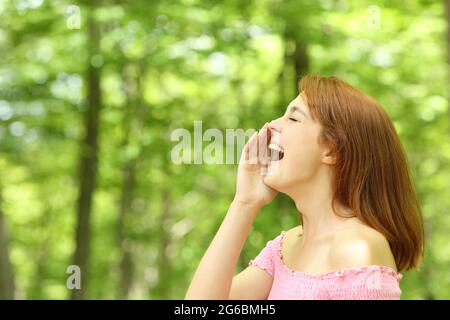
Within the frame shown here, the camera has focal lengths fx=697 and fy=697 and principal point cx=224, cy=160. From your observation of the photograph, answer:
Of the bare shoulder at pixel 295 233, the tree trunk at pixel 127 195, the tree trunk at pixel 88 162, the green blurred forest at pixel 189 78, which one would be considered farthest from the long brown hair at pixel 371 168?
the tree trunk at pixel 127 195

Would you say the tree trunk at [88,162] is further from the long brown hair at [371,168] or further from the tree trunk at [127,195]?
the long brown hair at [371,168]

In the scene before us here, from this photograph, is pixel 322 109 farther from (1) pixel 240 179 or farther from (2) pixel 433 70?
(2) pixel 433 70

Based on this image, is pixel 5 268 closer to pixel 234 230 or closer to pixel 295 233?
pixel 295 233

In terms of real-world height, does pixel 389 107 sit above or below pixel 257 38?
below

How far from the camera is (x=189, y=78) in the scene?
9.02 meters

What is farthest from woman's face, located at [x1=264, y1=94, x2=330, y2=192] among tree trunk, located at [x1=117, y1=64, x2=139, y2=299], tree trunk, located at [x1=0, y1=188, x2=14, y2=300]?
tree trunk, located at [x1=117, y1=64, x2=139, y2=299]

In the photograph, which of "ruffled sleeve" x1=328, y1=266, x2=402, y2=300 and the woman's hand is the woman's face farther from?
"ruffled sleeve" x1=328, y1=266, x2=402, y2=300

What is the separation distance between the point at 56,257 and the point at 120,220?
7237 millimetres

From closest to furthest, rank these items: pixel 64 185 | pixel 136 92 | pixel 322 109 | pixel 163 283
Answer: pixel 322 109 → pixel 163 283 → pixel 136 92 → pixel 64 185

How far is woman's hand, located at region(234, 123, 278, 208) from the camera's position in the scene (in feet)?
6.60

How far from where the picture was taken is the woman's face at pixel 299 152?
6.48ft

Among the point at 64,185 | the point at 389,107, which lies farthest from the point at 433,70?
the point at 64,185

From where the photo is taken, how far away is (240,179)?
2.04 meters

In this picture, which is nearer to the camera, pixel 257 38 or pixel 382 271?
pixel 382 271
